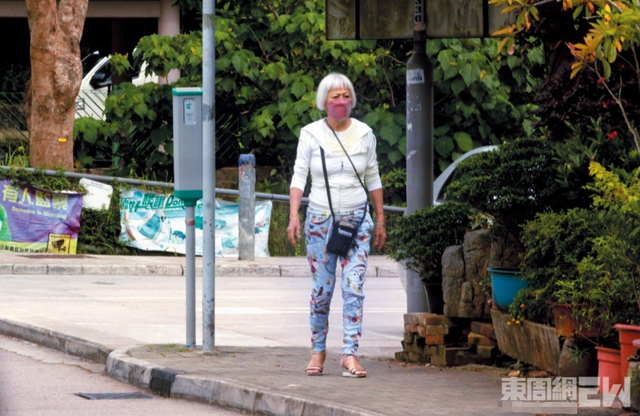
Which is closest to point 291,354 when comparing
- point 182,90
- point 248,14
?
point 182,90

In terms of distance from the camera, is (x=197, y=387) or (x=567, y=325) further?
(x=197, y=387)

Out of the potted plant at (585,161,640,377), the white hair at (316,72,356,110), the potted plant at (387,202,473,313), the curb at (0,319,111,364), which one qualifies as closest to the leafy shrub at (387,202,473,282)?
the potted plant at (387,202,473,313)

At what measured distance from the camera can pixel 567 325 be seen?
270 inches

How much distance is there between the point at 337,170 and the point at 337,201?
0.20 metres

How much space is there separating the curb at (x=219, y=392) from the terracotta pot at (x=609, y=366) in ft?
4.64

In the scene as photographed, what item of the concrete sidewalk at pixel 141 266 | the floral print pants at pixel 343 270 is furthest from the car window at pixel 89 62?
the floral print pants at pixel 343 270

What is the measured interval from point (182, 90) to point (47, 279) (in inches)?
302

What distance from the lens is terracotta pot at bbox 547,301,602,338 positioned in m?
6.74

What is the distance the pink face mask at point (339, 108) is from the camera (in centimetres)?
766

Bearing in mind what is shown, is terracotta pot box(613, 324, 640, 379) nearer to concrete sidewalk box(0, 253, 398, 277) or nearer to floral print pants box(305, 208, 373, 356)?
floral print pants box(305, 208, 373, 356)

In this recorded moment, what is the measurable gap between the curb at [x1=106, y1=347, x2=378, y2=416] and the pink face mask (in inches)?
73.8

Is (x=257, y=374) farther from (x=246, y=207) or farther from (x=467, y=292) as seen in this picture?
(x=246, y=207)

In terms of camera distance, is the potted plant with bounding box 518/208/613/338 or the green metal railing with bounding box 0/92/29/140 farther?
the green metal railing with bounding box 0/92/29/140

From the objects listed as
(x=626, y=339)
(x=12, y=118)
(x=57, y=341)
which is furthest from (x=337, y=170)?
(x=12, y=118)
